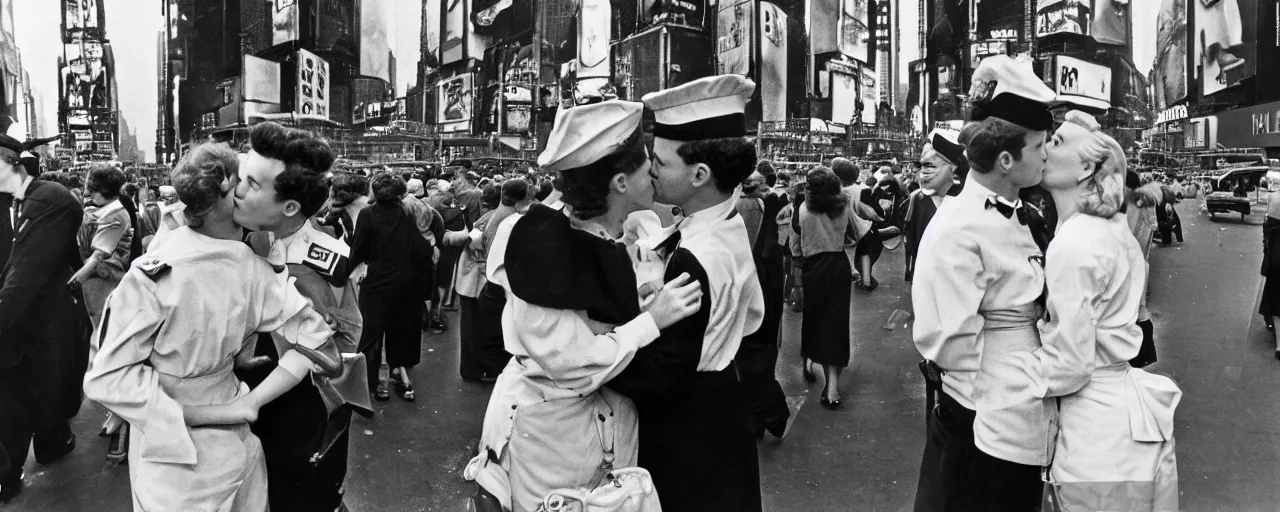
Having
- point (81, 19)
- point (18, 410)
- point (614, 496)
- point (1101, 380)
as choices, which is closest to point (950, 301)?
point (1101, 380)

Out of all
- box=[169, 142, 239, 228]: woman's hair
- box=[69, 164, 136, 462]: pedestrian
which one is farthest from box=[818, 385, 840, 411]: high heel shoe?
box=[169, 142, 239, 228]: woman's hair

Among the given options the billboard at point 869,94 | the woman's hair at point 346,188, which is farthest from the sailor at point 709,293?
the billboard at point 869,94

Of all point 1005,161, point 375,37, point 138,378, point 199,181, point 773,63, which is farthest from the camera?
point 773,63

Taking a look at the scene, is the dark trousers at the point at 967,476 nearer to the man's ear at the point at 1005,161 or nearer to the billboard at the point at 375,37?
the man's ear at the point at 1005,161

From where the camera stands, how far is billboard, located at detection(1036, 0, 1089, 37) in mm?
24531

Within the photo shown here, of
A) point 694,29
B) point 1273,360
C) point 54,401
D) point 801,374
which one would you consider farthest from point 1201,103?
point 54,401

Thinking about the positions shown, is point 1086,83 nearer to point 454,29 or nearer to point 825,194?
point 825,194

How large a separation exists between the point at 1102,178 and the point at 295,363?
242 centimetres

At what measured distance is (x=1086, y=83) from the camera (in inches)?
945

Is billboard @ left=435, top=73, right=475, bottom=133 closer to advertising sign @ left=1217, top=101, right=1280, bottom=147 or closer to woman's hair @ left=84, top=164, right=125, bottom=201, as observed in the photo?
advertising sign @ left=1217, top=101, right=1280, bottom=147

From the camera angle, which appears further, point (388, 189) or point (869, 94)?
point (869, 94)

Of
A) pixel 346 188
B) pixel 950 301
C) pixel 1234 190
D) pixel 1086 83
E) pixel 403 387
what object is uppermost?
pixel 1086 83

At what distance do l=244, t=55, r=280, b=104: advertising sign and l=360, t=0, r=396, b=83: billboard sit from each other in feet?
9.86

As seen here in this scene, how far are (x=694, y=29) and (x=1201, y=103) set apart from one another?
17.1 m
